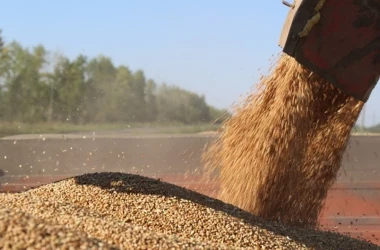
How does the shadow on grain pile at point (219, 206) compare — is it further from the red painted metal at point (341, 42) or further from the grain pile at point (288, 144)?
the red painted metal at point (341, 42)

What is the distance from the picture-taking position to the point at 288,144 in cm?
505

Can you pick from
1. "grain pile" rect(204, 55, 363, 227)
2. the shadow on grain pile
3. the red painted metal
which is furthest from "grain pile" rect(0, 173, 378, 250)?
the red painted metal

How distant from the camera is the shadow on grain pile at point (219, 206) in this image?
4.54 meters

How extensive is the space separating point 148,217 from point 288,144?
1190 mm

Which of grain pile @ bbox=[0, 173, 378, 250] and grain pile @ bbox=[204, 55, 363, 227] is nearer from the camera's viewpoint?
grain pile @ bbox=[0, 173, 378, 250]

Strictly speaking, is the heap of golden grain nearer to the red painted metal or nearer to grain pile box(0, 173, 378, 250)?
grain pile box(0, 173, 378, 250)

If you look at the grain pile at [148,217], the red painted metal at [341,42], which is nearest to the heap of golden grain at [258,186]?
the grain pile at [148,217]

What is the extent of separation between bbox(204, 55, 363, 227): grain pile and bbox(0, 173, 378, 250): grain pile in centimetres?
33

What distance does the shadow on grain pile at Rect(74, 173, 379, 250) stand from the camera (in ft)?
14.9

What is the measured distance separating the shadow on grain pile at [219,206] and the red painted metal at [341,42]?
3.01ft

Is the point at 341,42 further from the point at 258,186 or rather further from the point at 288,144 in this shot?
the point at 258,186

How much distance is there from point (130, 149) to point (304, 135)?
643 cm

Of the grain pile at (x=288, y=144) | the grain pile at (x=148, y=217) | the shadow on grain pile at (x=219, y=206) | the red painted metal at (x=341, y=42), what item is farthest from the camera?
the grain pile at (x=288, y=144)

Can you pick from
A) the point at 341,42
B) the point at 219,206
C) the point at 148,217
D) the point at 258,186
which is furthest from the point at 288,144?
the point at 148,217
